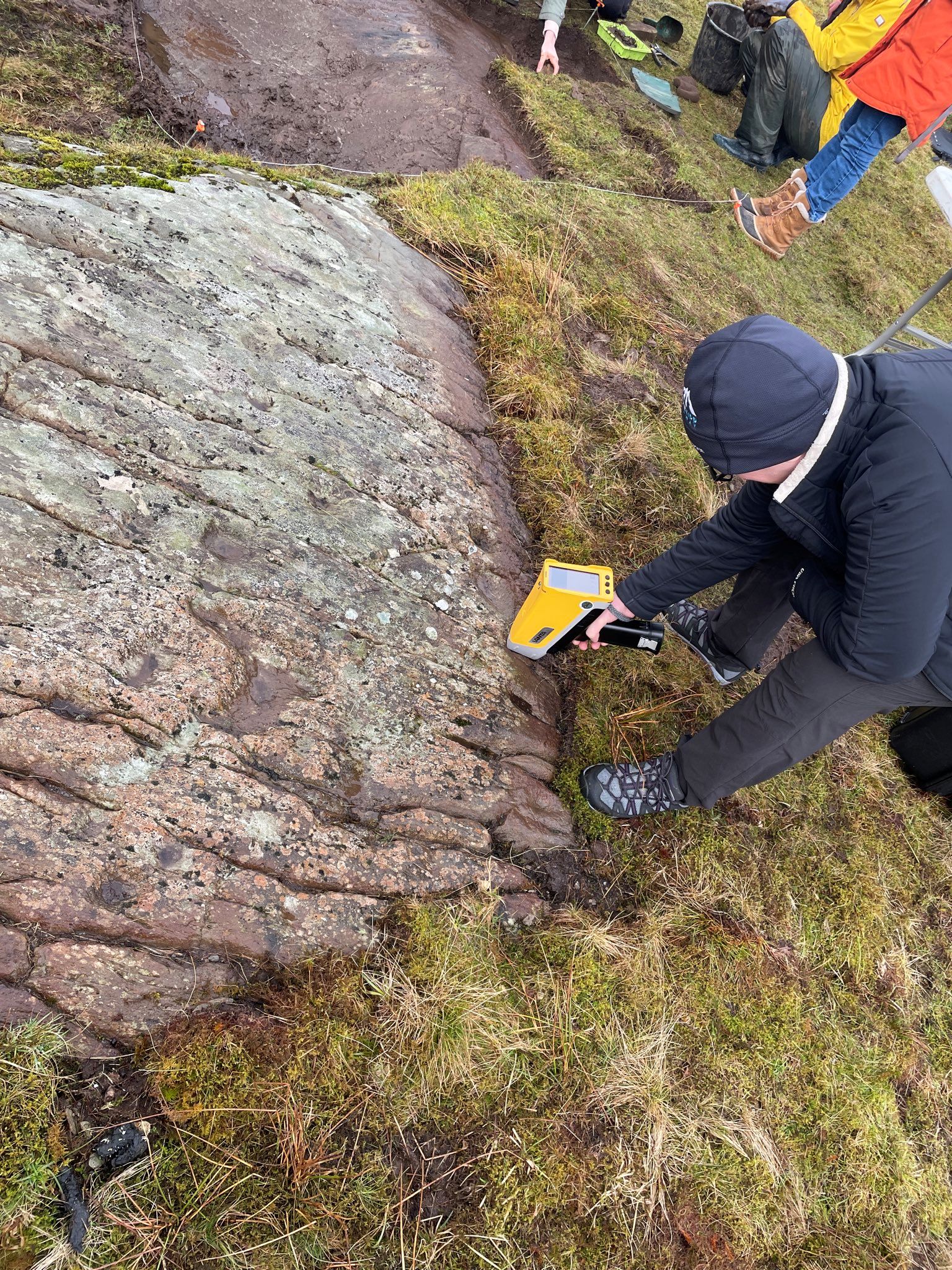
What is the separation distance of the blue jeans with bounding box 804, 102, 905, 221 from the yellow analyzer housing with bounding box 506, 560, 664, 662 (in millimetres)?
4777

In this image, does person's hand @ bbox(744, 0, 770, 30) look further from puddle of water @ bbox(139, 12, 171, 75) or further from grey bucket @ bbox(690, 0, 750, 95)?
puddle of water @ bbox(139, 12, 171, 75)

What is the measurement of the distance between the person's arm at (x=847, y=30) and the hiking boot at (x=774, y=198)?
35.7 inches

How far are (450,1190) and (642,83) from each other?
9.08 meters

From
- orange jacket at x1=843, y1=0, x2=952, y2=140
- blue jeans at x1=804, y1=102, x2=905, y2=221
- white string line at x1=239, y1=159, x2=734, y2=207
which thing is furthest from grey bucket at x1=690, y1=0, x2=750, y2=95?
orange jacket at x1=843, y1=0, x2=952, y2=140

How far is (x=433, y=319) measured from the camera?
3.65 m

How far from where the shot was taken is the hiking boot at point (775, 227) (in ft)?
19.6

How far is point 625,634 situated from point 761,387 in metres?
1.14

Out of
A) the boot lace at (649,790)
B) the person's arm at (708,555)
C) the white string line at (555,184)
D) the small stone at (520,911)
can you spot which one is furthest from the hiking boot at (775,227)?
the small stone at (520,911)

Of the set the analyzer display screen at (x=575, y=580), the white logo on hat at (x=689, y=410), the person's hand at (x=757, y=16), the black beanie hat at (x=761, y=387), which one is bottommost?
the analyzer display screen at (x=575, y=580)

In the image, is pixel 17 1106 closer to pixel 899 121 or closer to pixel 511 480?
pixel 511 480

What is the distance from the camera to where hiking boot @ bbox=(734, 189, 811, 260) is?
596cm

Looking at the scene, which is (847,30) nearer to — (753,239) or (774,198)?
(774,198)

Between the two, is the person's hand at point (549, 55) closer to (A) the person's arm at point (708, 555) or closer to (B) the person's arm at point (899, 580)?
(A) the person's arm at point (708, 555)

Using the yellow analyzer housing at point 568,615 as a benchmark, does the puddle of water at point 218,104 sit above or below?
below
